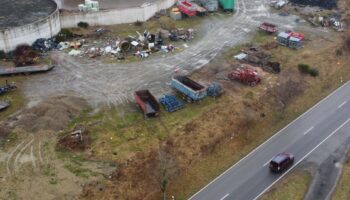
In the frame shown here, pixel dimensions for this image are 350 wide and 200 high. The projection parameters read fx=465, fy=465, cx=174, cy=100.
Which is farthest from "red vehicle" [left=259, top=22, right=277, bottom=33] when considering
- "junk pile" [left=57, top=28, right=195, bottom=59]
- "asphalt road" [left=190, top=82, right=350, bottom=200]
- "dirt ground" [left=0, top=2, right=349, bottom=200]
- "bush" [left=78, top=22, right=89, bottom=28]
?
"bush" [left=78, top=22, right=89, bottom=28]

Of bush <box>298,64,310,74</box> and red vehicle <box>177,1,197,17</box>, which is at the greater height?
red vehicle <box>177,1,197,17</box>

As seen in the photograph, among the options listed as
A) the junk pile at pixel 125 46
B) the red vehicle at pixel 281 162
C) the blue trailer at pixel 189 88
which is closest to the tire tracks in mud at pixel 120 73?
the blue trailer at pixel 189 88

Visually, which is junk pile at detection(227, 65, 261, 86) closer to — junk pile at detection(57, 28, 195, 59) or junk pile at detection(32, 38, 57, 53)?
junk pile at detection(57, 28, 195, 59)

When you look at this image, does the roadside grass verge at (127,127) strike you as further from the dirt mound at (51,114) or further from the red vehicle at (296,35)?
the red vehicle at (296,35)

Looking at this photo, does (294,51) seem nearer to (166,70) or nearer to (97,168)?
(166,70)

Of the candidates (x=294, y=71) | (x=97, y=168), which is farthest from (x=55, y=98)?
(x=294, y=71)
